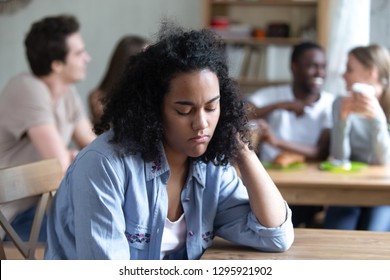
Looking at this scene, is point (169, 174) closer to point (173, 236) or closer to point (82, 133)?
point (173, 236)

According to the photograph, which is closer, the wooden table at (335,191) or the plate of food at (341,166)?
the wooden table at (335,191)

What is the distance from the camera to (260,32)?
15.7 ft

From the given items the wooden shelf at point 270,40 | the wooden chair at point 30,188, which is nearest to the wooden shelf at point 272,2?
the wooden shelf at point 270,40

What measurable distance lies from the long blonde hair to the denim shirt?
1.39 metres

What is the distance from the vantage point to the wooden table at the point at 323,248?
4.82 ft

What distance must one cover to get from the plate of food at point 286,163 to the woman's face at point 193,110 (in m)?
1.31

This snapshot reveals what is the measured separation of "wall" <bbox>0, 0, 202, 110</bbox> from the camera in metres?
5.05

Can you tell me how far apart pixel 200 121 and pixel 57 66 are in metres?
1.54

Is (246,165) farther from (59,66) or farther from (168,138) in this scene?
(59,66)

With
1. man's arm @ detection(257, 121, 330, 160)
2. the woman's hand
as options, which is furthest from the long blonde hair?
man's arm @ detection(257, 121, 330, 160)

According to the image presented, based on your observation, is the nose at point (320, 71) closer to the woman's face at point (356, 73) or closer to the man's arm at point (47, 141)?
the woman's face at point (356, 73)
